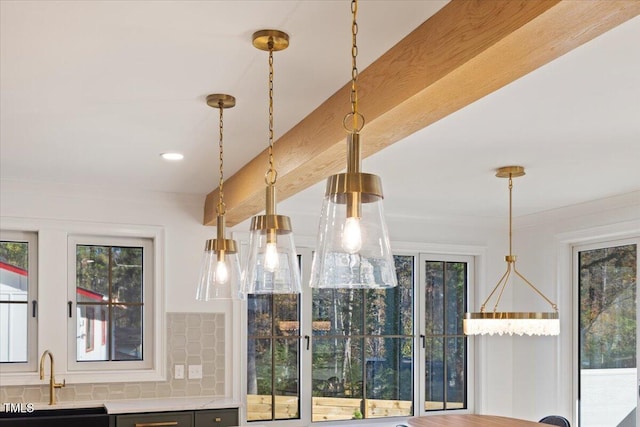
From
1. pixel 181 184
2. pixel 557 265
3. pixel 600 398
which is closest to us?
pixel 181 184

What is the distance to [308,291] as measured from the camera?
Answer: 5824 mm

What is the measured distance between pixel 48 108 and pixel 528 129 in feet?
7.25

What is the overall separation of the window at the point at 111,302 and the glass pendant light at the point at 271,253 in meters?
3.13

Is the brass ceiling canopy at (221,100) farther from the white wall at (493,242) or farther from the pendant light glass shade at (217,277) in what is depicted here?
the white wall at (493,242)

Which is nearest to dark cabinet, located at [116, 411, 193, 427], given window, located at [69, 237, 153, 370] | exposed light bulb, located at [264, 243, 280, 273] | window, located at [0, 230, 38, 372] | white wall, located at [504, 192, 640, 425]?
window, located at [69, 237, 153, 370]

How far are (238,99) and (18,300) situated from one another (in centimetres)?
284

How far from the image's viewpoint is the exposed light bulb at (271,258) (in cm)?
230

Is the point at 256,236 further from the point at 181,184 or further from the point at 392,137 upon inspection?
the point at 181,184

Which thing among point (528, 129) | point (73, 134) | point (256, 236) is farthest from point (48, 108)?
point (528, 129)

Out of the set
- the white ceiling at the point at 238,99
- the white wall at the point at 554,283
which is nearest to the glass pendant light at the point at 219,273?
the white ceiling at the point at 238,99

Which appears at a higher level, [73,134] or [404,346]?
[73,134]

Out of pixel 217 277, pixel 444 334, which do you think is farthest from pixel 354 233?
pixel 444 334

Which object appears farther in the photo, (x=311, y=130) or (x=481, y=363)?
(x=481, y=363)

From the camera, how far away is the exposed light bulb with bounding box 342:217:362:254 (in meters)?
1.58
